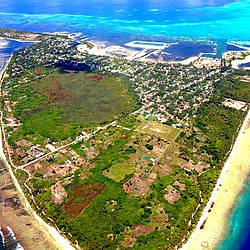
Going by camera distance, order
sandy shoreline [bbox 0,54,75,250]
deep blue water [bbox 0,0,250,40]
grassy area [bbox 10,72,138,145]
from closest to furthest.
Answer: sandy shoreline [bbox 0,54,75,250]
grassy area [bbox 10,72,138,145]
deep blue water [bbox 0,0,250,40]

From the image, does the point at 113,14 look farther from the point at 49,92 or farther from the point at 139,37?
the point at 49,92

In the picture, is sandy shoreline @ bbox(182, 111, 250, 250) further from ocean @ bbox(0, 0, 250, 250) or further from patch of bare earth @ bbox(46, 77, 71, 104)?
ocean @ bbox(0, 0, 250, 250)

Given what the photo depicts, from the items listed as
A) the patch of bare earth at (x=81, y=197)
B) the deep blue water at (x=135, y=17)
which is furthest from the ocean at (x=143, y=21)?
the patch of bare earth at (x=81, y=197)

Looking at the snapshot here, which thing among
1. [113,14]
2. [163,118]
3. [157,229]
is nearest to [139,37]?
[113,14]

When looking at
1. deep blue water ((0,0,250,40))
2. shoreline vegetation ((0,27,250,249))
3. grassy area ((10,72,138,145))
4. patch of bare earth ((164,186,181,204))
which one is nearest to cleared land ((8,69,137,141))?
grassy area ((10,72,138,145))

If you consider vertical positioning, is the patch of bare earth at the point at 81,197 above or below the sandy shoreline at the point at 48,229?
above

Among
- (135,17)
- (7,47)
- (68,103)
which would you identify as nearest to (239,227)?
(68,103)

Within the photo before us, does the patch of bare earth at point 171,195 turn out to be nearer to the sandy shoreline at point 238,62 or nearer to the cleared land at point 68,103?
the cleared land at point 68,103
